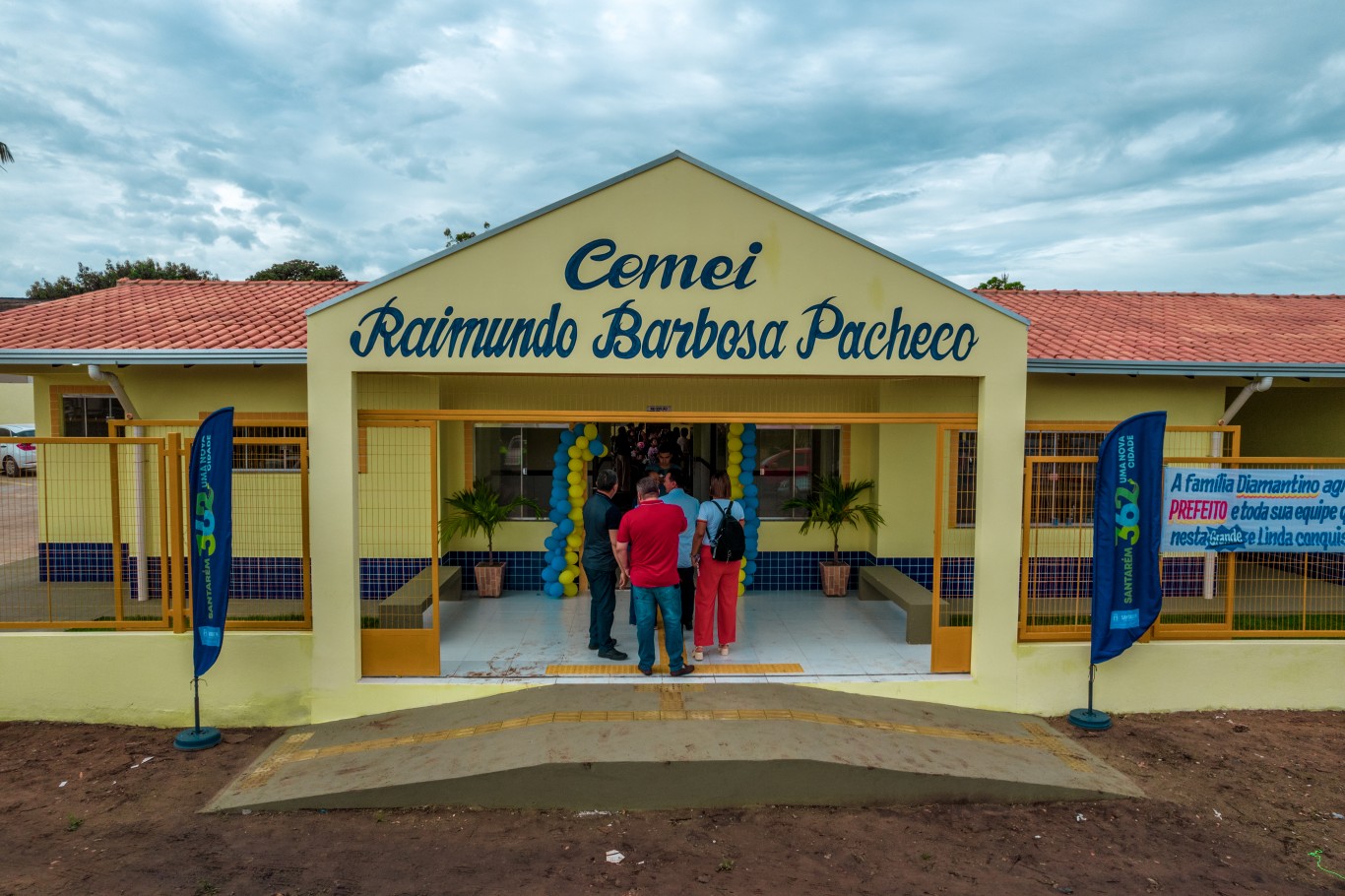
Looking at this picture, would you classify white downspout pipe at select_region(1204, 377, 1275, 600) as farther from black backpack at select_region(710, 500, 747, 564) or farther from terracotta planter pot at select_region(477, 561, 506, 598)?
terracotta planter pot at select_region(477, 561, 506, 598)

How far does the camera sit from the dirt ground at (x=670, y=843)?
4449 millimetres

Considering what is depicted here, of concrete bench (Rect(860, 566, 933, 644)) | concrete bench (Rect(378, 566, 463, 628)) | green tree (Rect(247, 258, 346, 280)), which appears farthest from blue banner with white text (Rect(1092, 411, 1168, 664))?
green tree (Rect(247, 258, 346, 280))

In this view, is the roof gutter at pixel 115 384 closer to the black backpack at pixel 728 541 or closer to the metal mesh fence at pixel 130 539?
the metal mesh fence at pixel 130 539

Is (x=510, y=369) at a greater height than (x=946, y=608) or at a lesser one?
greater

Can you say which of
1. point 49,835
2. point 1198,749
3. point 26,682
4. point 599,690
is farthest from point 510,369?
point 1198,749

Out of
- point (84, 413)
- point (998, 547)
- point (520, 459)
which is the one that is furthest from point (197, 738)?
point (998, 547)

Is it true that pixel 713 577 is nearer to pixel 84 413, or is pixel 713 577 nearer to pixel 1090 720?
pixel 1090 720

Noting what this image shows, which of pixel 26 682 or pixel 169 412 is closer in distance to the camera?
pixel 26 682

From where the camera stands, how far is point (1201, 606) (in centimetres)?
814

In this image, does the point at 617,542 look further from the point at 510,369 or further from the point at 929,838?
the point at 929,838

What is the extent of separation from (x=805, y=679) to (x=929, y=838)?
193 cm

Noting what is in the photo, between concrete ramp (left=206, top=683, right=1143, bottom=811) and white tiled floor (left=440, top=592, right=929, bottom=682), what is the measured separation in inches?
24.5

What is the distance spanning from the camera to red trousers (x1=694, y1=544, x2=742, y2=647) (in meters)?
7.20

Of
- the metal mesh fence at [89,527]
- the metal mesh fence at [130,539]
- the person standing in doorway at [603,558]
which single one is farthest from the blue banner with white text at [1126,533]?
the metal mesh fence at [89,527]
